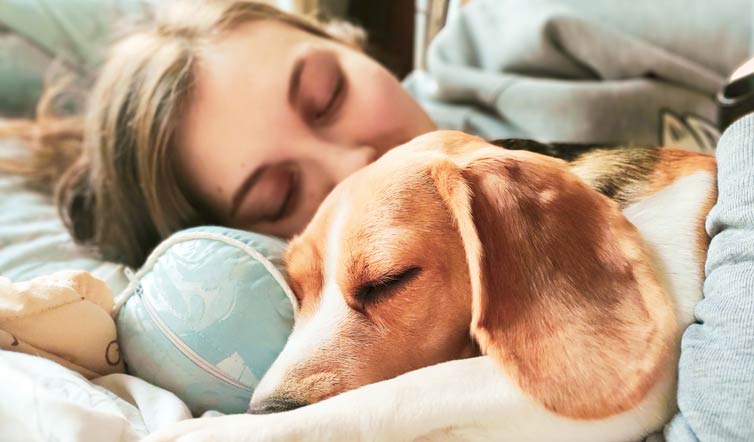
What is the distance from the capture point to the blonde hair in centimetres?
199

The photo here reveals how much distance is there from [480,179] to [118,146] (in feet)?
4.52

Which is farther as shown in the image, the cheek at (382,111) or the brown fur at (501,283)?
the cheek at (382,111)

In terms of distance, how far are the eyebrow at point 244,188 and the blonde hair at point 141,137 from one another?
149 millimetres

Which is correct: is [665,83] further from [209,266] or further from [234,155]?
[209,266]

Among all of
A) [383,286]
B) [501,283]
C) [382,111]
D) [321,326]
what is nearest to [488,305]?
[501,283]

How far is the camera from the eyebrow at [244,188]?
1.91 metres

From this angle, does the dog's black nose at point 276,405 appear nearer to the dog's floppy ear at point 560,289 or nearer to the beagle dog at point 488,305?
→ the beagle dog at point 488,305

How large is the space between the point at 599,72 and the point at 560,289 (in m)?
1.78

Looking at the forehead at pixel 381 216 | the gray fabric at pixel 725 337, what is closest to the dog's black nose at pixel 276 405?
the forehead at pixel 381 216

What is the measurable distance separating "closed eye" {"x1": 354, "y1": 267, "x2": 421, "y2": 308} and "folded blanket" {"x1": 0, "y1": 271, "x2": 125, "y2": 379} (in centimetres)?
51

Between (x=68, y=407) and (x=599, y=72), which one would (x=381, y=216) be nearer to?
(x=68, y=407)

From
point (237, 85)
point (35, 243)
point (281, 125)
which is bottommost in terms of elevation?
point (35, 243)

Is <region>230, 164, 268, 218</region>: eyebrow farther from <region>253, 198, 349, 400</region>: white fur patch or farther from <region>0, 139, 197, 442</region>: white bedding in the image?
<region>0, 139, 197, 442</region>: white bedding

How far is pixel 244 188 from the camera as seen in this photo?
1939 millimetres
